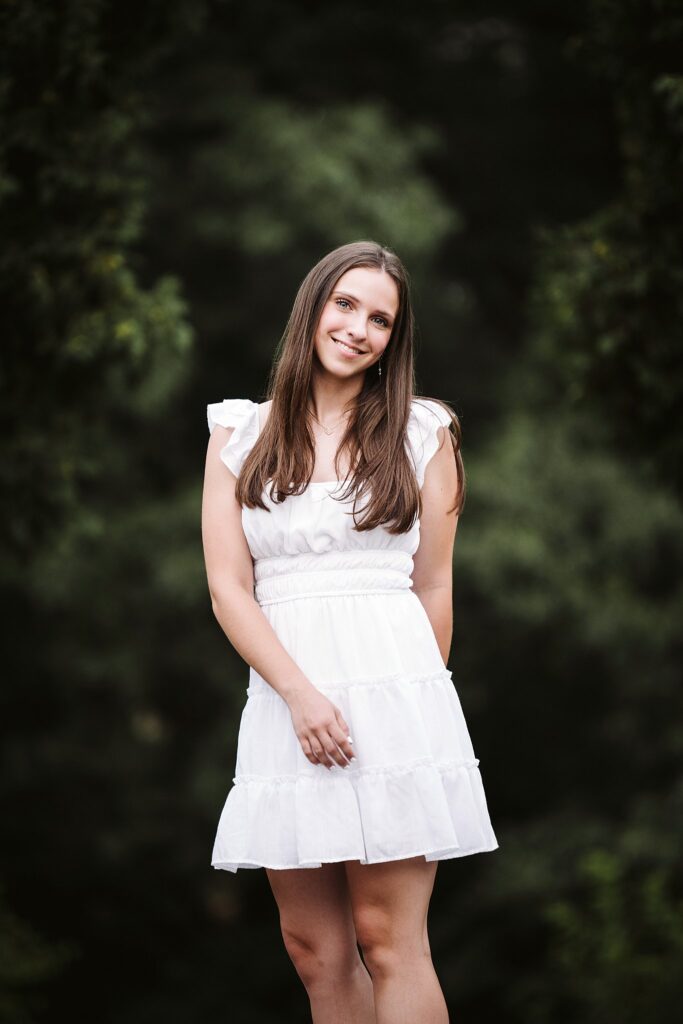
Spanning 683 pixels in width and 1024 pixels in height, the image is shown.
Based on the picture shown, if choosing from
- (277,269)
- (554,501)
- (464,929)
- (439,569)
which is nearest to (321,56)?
(277,269)

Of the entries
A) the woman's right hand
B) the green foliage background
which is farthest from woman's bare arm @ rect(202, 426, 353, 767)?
the green foliage background

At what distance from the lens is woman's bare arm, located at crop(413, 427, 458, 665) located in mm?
2984

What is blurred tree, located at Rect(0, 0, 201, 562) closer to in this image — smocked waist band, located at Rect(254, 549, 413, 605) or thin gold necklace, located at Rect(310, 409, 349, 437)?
thin gold necklace, located at Rect(310, 409, 349, 437)

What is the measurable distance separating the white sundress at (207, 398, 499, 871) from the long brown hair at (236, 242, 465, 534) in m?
0.04

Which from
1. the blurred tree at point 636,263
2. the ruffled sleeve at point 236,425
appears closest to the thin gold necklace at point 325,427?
Answer: the ruffled sleeve at point 236,425

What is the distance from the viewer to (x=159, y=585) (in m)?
9.48

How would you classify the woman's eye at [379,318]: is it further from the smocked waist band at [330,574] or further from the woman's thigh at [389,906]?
the woman's thigh at [389,906]

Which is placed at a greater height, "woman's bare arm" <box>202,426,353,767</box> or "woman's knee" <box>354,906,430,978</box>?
"woman's bare arm" <box>202,426,353,767</box>

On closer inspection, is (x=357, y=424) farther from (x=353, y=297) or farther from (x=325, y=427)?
(x=353, y=297)

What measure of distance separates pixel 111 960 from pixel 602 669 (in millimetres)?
4254

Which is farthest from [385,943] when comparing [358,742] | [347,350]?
[347,350]

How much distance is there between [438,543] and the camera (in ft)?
9.93

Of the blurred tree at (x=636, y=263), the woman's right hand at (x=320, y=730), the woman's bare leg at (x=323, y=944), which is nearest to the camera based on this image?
the woman's right hand at (x=320, y=730)

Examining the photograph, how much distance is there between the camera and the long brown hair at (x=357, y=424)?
2854 mm
